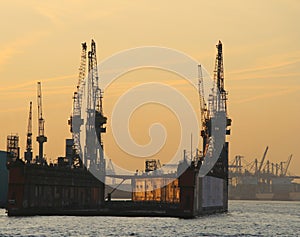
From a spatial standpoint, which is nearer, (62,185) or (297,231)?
(297,231)

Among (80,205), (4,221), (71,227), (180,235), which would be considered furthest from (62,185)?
(180,235)

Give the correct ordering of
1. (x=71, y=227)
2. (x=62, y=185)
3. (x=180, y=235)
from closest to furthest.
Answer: (x=180, y=235)
(x=71, y=227)
(x=62, y=185)

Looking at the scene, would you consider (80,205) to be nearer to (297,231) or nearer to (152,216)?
(152,216)

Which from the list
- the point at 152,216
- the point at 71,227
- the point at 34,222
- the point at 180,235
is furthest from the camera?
the point at 152,216

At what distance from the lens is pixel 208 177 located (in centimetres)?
19950

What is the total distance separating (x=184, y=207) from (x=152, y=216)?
35.9ft

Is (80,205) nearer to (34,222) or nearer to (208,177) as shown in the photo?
(208,177)

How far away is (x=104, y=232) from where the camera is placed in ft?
400

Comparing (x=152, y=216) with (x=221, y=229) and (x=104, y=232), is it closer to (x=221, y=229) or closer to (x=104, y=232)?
(x=221, y=229)

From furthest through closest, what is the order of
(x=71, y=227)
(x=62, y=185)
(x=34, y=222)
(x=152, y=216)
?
(x=62, y=185) → (x=152, y=216) → (x=34, y=222) → (x=71, y=227)

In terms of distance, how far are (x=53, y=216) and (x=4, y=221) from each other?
872 inches

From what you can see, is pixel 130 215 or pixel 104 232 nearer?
pixel 104 232

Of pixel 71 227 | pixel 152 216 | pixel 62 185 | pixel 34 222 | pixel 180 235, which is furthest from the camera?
pixel 62 185

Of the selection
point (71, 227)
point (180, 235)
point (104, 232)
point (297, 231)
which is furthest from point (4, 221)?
point (297, 231)
